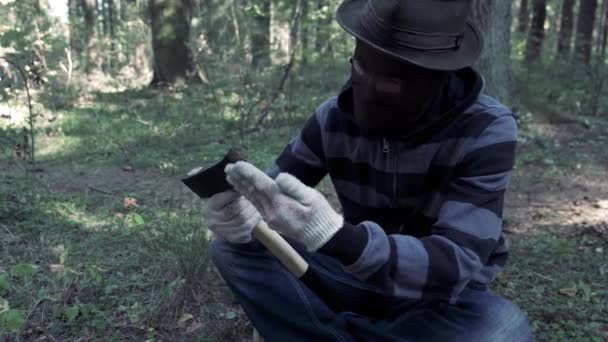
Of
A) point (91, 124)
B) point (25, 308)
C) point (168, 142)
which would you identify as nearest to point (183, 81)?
point (91, 124)

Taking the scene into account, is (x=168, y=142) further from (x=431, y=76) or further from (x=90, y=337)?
(x=431, y=76)

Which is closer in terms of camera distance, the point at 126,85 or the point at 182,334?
the point at 182,334

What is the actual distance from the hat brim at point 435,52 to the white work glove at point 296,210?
20.1 inches

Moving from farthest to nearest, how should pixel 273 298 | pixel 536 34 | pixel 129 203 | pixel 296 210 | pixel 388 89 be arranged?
pixel 536 34
pixel 129 203
pixel 273 298
pixel 388 89
pixel 296 210

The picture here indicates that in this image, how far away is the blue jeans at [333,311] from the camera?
190 cm

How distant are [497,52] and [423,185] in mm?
3916

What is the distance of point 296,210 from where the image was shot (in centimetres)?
151

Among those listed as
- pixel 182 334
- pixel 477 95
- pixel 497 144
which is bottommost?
pixel 182 334

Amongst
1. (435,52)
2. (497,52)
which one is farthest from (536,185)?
(435,52)

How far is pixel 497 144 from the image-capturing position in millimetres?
1853

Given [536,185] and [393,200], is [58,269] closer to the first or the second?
[393,200]

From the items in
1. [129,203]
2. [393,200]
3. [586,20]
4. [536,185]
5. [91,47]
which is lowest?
[91,47]

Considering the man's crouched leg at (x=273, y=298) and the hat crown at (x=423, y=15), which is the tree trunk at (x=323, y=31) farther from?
the hat crown at (x=423, y=15)

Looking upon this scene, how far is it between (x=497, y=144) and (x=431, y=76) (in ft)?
1.02
